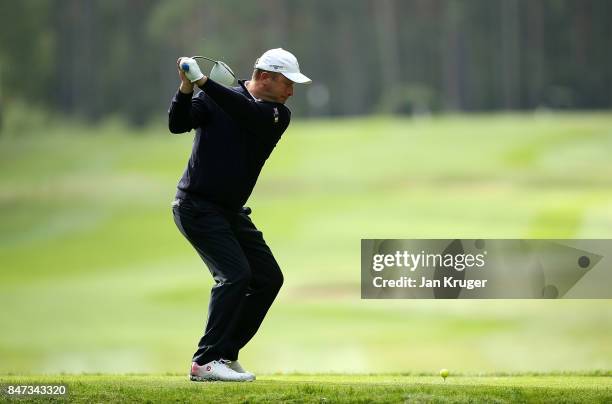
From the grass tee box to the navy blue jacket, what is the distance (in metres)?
0.99

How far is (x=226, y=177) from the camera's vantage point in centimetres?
658

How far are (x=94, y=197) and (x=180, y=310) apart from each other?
13.5 meters

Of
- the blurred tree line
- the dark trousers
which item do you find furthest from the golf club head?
the blurred tree line

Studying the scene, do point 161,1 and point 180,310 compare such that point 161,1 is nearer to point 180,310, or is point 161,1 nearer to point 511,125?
point 511,125

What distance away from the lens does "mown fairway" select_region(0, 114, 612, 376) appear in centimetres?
1589

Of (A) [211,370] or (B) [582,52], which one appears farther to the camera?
(B) [582,52]

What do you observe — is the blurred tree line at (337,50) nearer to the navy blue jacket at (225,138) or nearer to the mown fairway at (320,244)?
the mown fairway at (320,244)

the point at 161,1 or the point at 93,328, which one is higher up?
the point at 161,1

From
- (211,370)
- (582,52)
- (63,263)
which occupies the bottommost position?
(211,370)

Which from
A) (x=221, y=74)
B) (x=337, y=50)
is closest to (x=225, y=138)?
(x=221, y=74)

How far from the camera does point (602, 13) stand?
1511 inches

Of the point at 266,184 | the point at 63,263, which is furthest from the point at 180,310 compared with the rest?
the point at 266,184

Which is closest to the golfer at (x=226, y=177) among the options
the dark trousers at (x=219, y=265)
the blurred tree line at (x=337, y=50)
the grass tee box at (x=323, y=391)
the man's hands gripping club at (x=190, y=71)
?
the dark trousers at (x=219, y=265)

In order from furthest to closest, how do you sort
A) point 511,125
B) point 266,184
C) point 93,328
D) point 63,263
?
A: 1. point 511,125
2. point 266,184
3. point 63,263
4. point 93,328
